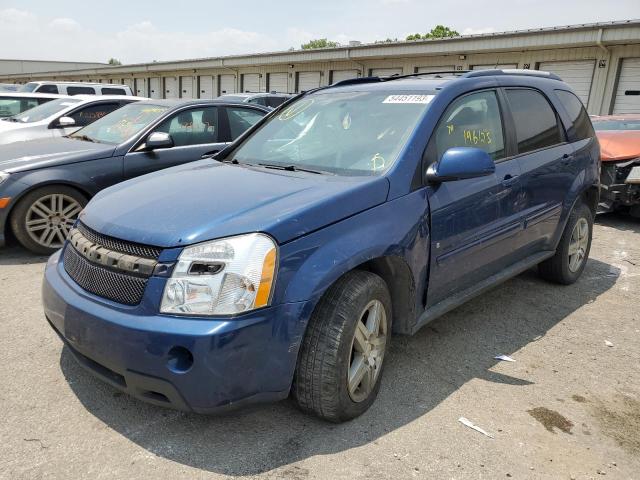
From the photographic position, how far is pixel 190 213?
2.59m

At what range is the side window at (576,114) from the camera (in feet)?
15.4

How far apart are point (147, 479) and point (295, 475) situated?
632 millimetres

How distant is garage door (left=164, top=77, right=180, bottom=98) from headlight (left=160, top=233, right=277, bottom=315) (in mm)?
36041

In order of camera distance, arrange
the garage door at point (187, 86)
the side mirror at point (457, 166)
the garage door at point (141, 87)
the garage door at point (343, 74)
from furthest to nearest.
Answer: the garage door at point (141, 87) → the garage door at point (187, 86) → the garage door at point (343, 74) → the side mirror at point (457, 166)

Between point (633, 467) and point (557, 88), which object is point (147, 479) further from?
point (557, 88)

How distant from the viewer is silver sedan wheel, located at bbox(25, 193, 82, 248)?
5.30 metres

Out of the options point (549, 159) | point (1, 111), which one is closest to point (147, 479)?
point (549, 159)

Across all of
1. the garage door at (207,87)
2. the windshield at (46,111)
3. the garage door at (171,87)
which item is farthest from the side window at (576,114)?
the garage door at (171,87)

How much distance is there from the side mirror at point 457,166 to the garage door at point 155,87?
38.1 metres

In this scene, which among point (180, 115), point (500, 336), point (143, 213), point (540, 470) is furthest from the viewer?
point (180, 115)

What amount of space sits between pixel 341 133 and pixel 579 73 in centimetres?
1631

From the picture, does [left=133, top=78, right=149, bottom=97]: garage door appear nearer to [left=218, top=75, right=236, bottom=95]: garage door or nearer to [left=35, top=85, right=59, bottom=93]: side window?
[left=218, top=75, right=236, bottom=95]: garage door

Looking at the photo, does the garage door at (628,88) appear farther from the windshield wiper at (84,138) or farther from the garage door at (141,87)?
the garage door at (141,87)

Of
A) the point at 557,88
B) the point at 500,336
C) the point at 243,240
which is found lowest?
the point at 500,336
